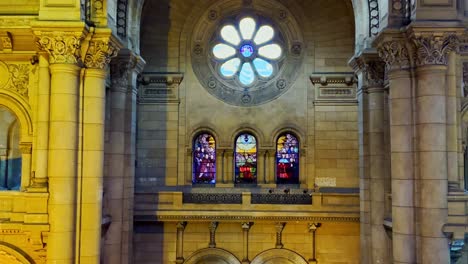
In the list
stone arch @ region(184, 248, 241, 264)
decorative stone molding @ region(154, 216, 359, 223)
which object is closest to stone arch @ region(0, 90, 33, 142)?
decorative stone molding @ region(154, 216, 359, 223)

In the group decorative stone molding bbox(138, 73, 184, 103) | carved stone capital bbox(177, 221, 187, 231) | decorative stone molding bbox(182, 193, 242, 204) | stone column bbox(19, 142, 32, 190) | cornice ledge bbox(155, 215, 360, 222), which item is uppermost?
decorative stone molding bbox(138, 73, 184, 103)

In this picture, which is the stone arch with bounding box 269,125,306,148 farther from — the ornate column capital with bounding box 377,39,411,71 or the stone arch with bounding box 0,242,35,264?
the stone arch with bounding box 0,242,35,264

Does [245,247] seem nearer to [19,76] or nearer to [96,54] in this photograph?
[96,54]

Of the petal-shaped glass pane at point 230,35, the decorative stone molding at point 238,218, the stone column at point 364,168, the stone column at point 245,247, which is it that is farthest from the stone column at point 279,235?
the petal-shaped glass pane at point 230,35

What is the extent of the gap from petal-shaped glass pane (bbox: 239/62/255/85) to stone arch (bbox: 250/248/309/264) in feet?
25.4

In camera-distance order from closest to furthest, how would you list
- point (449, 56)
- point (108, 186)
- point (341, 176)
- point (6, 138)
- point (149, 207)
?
1. point (449, 56)
2. point (6, 138)
3. point (108, 186)
4. point (149, 207)
5. point (341, 176)

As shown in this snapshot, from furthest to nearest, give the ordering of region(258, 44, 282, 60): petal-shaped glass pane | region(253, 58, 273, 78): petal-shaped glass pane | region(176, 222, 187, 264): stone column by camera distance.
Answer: region(258, 44, 282, 60): petal-shaped glass pane < region(253, 58, 273, 78): petal-shaped glass pane < region(176, 222, 187, 264): stone column

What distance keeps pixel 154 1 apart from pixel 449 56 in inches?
569

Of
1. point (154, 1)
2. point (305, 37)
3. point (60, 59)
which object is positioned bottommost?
point (60, 59)

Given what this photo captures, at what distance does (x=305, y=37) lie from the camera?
77.3 feet

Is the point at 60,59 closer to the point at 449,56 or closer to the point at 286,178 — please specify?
the point at 449,56

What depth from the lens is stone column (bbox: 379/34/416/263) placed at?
496 inches

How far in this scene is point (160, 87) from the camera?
75.3 ft

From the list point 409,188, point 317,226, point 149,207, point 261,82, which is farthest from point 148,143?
point 409,188
